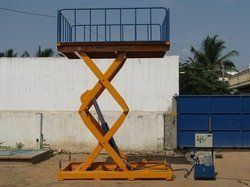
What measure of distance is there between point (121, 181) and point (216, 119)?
942cm

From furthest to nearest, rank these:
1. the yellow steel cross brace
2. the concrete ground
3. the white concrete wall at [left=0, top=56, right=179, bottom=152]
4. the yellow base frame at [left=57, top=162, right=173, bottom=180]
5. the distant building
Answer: the distant building → the white concrete wall at [left=0, top=56, right=179, bottom=152] → the yellow steel cross brace → the yellow base frame at [left=57, top=162, right=173, bottom=180] → the concrete ground

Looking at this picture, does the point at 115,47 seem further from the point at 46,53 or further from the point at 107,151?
the point at 46,53

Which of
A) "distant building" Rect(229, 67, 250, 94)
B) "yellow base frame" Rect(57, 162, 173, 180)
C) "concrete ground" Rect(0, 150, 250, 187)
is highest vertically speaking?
"distant building" Rect(229, 67, 250, 94)

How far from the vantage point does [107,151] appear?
14.6 metres

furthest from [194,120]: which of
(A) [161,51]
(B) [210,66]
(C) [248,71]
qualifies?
(B) [210,66]

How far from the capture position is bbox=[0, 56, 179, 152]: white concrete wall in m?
22.4

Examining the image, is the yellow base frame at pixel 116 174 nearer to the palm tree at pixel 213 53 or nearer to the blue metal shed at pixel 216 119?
the blue metal shed at pixel 216 119

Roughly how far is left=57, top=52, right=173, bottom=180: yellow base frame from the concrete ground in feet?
0.83

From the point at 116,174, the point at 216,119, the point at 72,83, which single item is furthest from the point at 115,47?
the point at 216,119

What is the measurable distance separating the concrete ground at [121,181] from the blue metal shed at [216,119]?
2.05 meters

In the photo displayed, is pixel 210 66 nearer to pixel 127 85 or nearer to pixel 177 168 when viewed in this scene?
pixel 127 85

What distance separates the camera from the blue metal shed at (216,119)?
2220cm

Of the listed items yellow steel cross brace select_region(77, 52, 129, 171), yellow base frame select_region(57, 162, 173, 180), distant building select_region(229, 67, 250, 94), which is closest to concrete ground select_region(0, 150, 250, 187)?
yellow base frame select_region(57, 162, 173, 180)

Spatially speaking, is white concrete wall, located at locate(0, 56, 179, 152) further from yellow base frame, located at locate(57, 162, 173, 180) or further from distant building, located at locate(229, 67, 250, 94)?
distant building, located at locate(229, 67, 250, 94)
